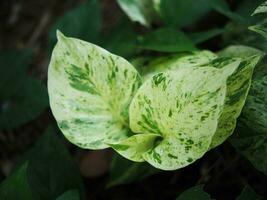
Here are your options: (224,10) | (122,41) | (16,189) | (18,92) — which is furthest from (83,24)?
(16,189)

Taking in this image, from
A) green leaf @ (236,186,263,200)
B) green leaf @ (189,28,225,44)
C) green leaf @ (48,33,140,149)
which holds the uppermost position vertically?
green leaf @ (48,33,140,149)

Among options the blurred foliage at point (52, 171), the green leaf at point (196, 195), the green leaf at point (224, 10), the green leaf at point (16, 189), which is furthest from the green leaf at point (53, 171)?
the green leaf at point (224, 10)

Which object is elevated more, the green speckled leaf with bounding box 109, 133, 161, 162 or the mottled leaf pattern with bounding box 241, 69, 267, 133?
the green speckled leaf with bounding box 109, 133, 161, 162

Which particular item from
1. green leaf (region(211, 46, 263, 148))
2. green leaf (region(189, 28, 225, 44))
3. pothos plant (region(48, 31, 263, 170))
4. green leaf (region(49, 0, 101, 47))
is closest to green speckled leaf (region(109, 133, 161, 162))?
pothos plant (region(48, 31, 263, 170))

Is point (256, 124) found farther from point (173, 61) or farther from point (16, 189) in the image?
point (16, 189)

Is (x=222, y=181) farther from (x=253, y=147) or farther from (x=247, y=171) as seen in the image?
(x=253, y=147)

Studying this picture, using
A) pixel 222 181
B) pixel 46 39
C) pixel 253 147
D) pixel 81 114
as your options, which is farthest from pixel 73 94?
pixel 46 39

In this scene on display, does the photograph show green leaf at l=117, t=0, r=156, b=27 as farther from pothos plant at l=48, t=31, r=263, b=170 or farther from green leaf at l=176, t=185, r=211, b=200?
green leaf at l=176, t=185, r=211, b=200
